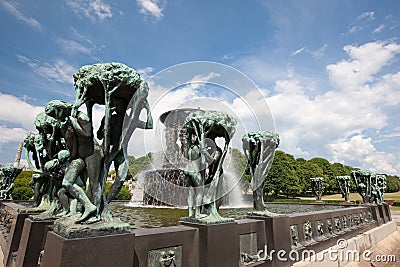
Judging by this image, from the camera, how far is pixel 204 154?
4816mm

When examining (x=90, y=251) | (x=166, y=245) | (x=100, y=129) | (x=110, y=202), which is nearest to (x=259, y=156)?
(x=166, y=245)

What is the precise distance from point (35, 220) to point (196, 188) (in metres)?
3.15

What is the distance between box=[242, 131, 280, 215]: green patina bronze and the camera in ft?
20.8

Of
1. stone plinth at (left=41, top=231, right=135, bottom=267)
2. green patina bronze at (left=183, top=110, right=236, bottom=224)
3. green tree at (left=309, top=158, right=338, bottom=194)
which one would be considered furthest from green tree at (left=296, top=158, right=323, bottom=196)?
stone plinth at (left=41, top=231, right=135, bottom=267)

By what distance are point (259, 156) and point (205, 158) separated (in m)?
2.27

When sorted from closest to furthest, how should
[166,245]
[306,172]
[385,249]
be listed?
1. [166,245]
2. [385,249]
3. [306,172]

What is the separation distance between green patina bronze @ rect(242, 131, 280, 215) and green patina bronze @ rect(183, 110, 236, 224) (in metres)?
1.36

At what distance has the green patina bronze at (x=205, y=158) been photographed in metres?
4.67

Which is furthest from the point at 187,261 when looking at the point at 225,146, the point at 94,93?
the point at 94,93

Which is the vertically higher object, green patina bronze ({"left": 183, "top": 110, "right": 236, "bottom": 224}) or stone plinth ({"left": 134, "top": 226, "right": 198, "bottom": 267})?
green patina bronze ({"left": 183, "top": 110, "right": 236, "bottom": 224})

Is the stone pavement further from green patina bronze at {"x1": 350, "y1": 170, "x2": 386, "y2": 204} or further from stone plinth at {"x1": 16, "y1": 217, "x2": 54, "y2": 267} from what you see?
stone plinth at {"x1": 16, "y1": 217, "x2": 54, "y2": 267}

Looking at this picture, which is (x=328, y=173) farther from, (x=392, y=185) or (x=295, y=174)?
(x=392, y=185)

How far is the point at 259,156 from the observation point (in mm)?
6508

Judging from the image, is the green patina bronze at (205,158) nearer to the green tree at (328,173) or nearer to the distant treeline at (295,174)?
the distant treeline at (295,174)
